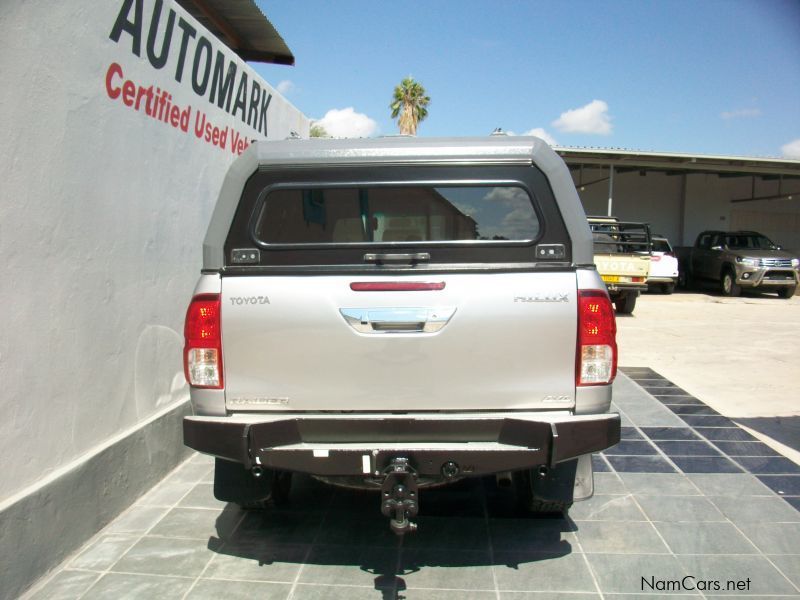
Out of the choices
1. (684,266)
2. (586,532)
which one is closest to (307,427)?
(586,532)

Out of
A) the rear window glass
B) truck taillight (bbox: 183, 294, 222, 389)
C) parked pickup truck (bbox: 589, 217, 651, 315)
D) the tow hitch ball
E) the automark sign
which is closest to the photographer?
the tow hitch ball

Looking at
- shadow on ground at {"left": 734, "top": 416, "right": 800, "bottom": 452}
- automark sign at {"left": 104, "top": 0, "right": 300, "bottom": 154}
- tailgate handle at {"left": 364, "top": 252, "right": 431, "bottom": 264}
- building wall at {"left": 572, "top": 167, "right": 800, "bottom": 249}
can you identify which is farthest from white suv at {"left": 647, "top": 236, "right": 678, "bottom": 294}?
tailgate handle at {"left": 364, "top": 252, "right": 431, "bottom": 264}

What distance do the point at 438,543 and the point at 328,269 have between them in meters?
1.73

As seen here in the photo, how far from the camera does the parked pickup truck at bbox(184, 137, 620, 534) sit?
2969mm

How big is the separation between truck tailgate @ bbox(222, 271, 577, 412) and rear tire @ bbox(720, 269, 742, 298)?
18.0 m

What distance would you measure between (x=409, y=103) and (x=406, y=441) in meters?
31.5

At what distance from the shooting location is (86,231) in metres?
3.69

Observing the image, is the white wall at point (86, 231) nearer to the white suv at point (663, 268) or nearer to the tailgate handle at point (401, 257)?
the tailgate handle at point (401, 257)

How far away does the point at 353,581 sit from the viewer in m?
3.29

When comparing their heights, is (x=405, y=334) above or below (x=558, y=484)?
above

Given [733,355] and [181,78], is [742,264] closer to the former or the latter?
[733,355]

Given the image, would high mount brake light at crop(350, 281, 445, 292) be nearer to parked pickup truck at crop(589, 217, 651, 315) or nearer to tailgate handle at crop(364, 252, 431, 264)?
tailgate handle at crop(364, 252, 431, 264)

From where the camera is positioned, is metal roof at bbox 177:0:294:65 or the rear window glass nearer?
the rear window glass

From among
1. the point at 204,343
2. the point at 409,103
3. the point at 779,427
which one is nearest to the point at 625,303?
the point at 779,427
